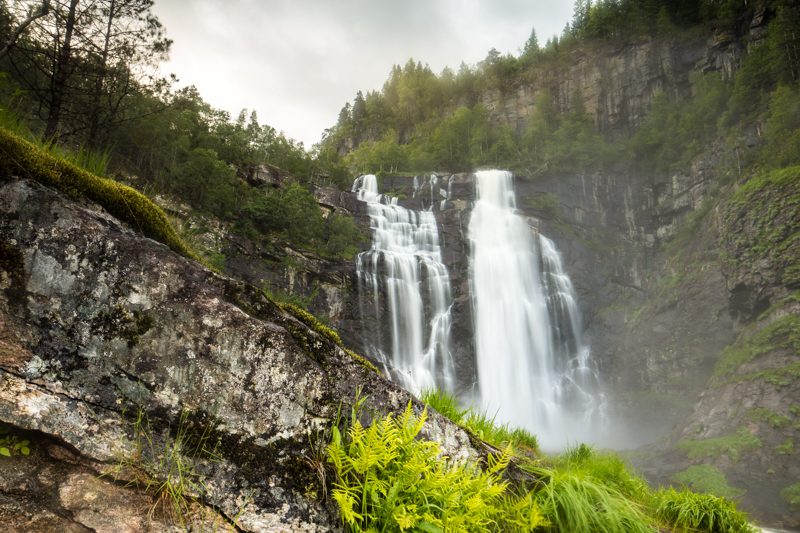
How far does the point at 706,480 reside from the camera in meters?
15.6

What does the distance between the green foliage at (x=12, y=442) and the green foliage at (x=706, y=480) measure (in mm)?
18973

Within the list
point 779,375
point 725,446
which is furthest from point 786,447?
point 779,375

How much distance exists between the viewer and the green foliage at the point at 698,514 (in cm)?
357

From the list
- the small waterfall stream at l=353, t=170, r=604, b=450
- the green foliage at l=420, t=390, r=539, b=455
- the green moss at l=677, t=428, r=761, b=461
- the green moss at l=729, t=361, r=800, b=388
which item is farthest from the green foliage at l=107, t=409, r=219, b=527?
the green moss at l=729, t=361, r=800, b=388

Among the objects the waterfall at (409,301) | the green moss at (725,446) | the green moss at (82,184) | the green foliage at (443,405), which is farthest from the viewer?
the waterfall at (409,301)

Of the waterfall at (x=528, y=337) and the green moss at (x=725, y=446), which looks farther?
the waterfall at (x=528, y=337)

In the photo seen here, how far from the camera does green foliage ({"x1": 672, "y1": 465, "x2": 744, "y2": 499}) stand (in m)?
14.7

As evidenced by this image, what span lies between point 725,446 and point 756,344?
269 inches

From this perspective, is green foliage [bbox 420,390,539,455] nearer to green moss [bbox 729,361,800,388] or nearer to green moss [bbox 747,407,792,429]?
green moss [bbox 747,407,792,429]

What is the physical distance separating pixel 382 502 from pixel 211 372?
107 cm

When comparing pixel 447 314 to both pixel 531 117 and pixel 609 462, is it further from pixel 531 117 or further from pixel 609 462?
pixel 531 117

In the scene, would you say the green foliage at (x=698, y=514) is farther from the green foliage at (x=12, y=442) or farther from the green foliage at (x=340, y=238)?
the green foliage at (x=340, y=238)

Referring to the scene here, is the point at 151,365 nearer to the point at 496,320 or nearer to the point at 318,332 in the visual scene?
the point at 318,332

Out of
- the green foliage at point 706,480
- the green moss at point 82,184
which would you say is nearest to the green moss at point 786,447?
the green foliage at point 706,480
